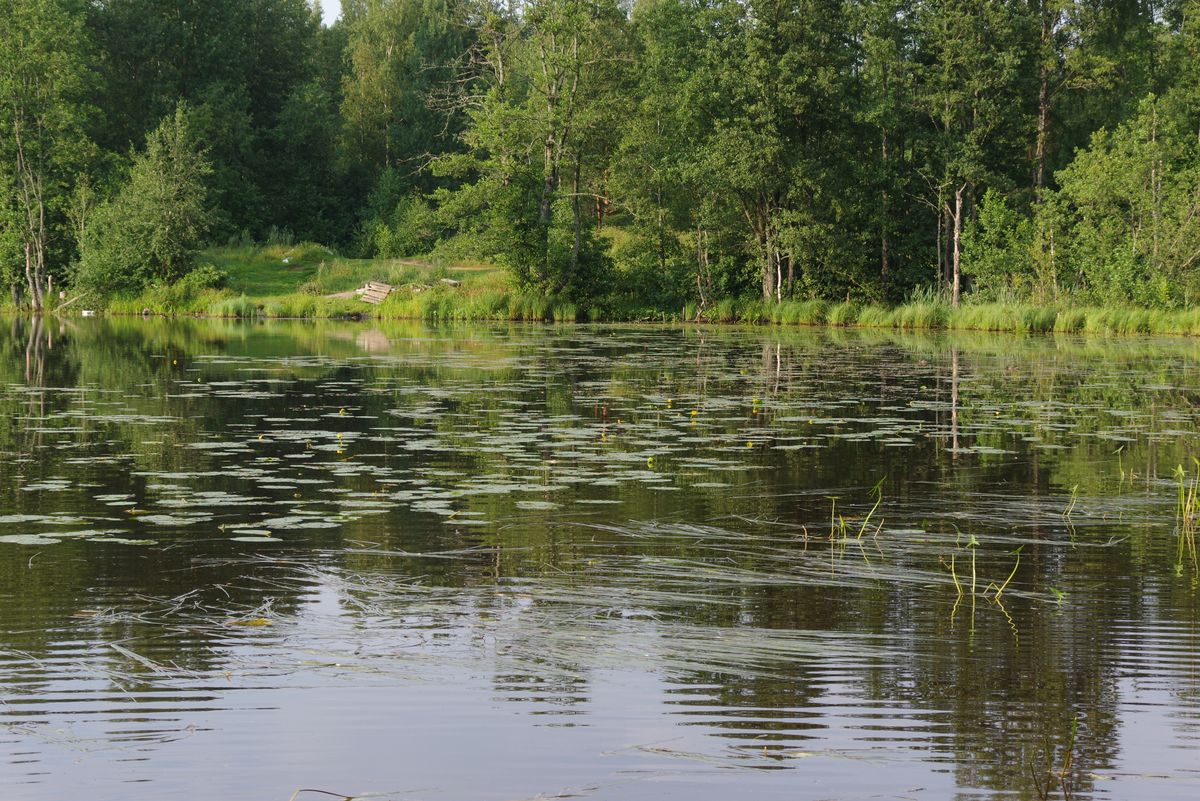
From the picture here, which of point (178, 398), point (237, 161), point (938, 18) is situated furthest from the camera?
point (237, 161)

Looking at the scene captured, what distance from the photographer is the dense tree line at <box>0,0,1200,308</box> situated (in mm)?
46688

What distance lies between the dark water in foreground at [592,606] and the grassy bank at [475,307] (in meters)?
25.1

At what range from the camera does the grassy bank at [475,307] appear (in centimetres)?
4153

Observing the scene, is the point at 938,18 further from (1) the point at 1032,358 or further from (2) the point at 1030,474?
(2) the point at 1030,474

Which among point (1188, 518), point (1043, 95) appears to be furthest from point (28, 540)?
point (1043, 95)

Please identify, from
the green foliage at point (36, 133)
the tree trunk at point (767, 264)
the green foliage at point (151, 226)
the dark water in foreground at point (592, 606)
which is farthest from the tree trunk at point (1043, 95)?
the green foliage at point (36, 133)

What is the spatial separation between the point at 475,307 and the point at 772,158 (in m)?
11.9

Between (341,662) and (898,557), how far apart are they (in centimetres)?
423

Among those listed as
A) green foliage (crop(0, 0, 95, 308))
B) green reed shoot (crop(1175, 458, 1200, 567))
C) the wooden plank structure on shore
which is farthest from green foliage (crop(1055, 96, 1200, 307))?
green foliage (crop(0, 0, 95, 308))

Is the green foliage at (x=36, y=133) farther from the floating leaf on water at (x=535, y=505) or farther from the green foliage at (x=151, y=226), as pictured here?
the floating leaf on water at (x=535, y=505)

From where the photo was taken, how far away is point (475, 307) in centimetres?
4931

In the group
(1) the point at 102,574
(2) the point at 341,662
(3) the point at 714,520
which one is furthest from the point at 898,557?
(1) the point at 102,574

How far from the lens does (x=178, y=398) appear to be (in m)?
19.2

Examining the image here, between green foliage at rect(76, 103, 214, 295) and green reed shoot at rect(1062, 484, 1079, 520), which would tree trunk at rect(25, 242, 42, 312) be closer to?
green foliage at rect(76, 103, 214, 295)
